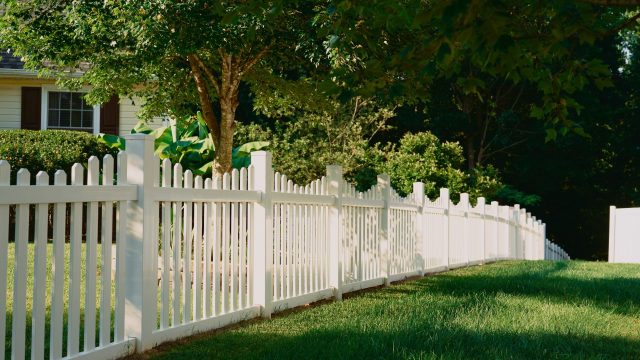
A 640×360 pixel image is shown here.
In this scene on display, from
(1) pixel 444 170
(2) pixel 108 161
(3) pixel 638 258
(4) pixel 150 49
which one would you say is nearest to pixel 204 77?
(4) pixel 150 49

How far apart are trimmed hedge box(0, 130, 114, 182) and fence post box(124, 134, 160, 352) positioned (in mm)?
11442

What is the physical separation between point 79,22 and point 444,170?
15.4m

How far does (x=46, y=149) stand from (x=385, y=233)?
28.6ft

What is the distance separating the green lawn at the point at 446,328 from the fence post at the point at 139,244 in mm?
230

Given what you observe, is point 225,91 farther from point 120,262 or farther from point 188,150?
point 120,262

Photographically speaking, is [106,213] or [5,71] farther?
[5,71]

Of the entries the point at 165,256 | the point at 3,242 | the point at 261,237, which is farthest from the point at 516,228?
the point at 3,242

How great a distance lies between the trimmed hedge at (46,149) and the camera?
1638 centimetres

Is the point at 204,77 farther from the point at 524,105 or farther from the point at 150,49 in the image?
the point at 524,105

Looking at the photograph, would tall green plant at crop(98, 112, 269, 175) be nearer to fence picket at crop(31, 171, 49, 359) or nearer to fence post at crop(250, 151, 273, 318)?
fence post at crop(250, 151, 273, 318)

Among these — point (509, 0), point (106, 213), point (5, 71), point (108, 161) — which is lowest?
point (106, 213)

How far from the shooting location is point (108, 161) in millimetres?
5211

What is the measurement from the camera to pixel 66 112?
20.1m

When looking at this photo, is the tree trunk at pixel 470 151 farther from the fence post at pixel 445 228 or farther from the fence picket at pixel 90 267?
the fence picket at pixel 90 267
